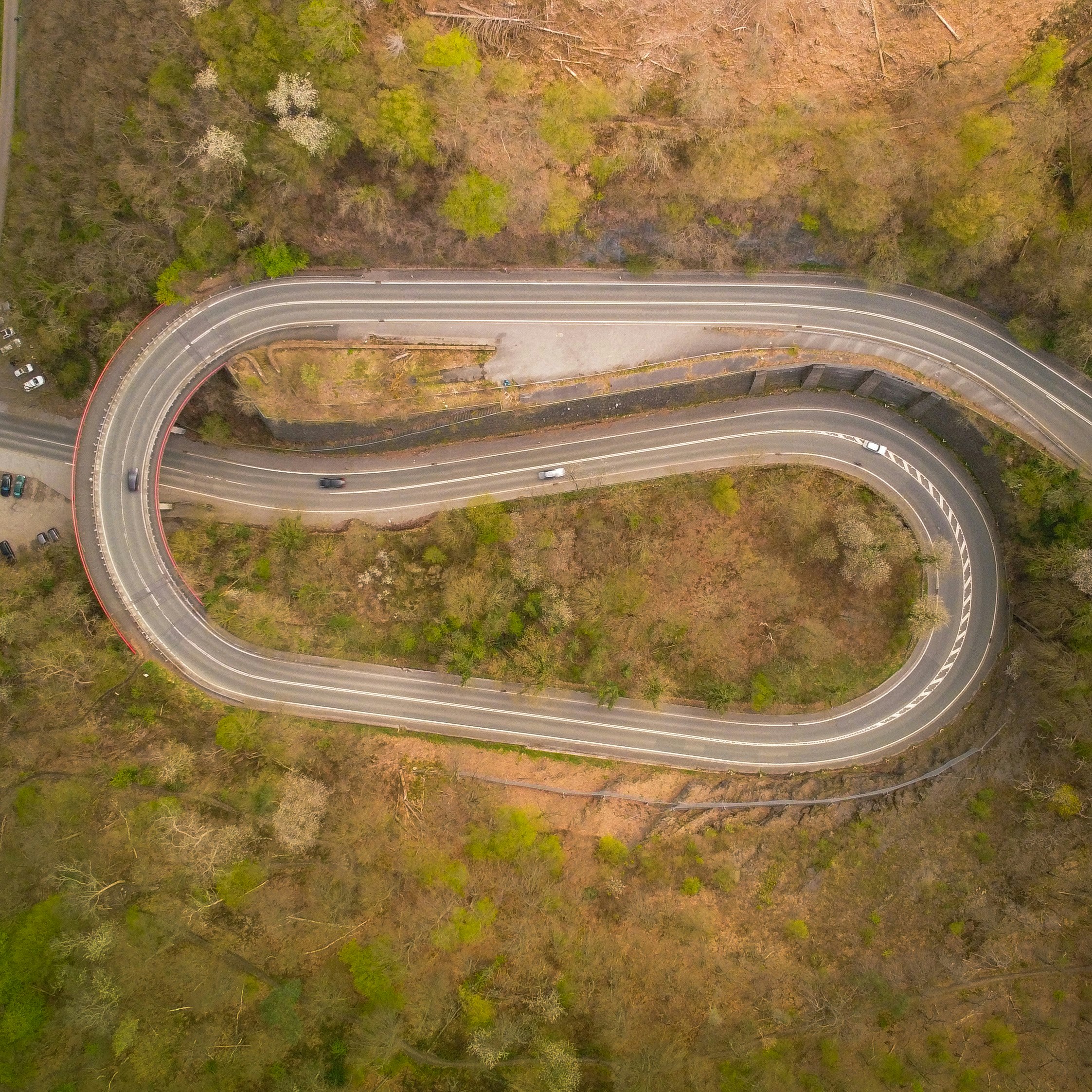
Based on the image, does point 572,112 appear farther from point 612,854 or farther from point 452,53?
point 612,854

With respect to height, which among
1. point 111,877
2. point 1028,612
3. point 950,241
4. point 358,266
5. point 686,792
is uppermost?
point 950,241

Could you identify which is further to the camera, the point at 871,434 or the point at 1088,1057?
the point at 871,434

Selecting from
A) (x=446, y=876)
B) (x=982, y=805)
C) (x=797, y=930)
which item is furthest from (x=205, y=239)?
(x=982, y=805)

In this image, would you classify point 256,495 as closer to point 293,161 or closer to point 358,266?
point 358,266

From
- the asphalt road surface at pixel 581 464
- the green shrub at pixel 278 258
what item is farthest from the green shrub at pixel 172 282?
the green shrub at pixel 278 258

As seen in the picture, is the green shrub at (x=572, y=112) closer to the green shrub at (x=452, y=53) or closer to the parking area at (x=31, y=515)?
the green shrub at (x=452, y=53)

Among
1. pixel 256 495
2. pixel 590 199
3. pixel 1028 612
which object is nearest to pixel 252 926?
pixel 256 495

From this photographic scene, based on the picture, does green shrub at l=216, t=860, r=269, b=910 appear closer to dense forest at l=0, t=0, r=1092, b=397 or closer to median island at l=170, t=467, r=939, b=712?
median island at l=170, t=467, r=939, b=712
